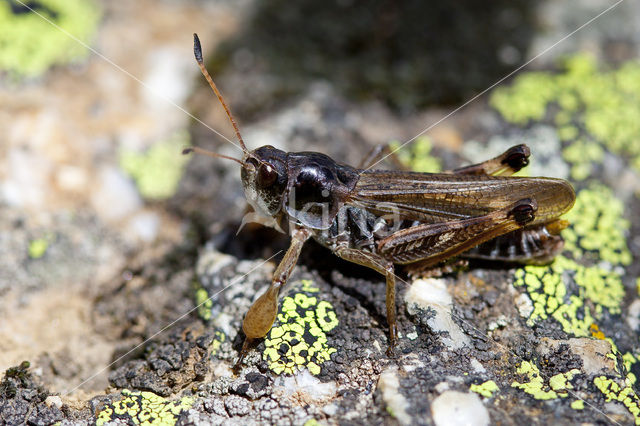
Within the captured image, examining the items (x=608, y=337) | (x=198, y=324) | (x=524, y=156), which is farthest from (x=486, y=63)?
(x=198, y=324)

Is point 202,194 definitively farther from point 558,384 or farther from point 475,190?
point 558,384

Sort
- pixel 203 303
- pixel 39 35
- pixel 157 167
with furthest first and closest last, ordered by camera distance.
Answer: pixel 39 35 → pixel 157 167 → pixel 203 303

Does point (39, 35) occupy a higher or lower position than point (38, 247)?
higher

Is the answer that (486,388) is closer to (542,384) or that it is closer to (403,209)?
(542,384)

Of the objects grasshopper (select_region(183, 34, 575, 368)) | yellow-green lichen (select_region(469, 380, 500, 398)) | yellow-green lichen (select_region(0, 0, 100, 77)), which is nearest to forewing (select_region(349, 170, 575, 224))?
grasshopper (select_region(183, 34, 575, 368))

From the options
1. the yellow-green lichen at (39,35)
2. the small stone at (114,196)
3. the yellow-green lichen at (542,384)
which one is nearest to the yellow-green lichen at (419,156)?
the yellow-green lichen at (542,384)

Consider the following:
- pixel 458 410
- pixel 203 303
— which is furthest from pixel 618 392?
pixel 203 303
